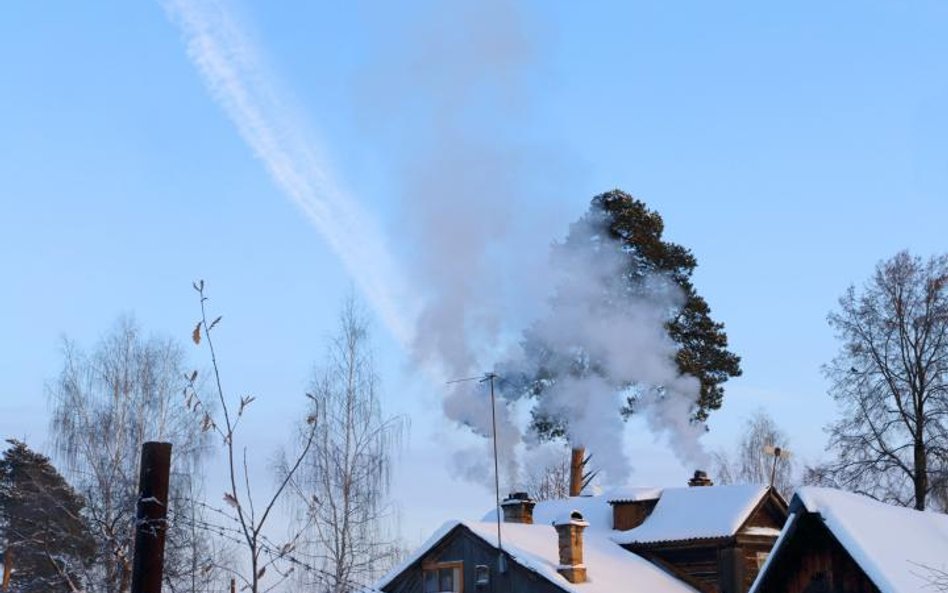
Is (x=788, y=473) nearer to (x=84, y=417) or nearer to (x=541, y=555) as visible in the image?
(x=541, y=555)

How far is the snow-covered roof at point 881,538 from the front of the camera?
17812mm

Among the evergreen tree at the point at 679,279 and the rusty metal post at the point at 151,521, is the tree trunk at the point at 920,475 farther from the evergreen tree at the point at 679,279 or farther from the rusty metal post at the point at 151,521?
the rusty metal post at the point at 151,521

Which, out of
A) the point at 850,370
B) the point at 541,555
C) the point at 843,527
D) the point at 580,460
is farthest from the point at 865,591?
the point at 580,460

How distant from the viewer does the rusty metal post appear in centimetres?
878

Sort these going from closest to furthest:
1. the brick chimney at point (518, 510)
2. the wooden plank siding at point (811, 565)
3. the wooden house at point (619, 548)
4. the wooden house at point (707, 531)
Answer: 1. the wooden plank siding at point (811, 565)
2. the wooden house at point (619, 548)
3. the wooden house at point (707, 531)
4. the brick chimney at point (518, 510)

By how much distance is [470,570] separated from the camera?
1261 inches

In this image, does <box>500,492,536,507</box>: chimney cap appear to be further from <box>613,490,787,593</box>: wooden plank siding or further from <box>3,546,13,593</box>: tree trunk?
<box>3,546,13,593</box>: tree trunk

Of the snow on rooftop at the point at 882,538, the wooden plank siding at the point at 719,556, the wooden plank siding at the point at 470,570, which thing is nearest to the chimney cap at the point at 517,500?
the wooden plank siding at the point at 470,570

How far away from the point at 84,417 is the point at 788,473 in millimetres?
42079

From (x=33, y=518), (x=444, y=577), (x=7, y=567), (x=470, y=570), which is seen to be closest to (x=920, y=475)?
(x=470, y=570)

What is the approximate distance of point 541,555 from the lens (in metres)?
31.3

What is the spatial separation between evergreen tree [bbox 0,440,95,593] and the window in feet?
33.4

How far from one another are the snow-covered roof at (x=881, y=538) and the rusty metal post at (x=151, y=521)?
1207cm

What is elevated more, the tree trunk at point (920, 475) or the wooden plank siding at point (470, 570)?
the tree trunk at point (920, 475)
